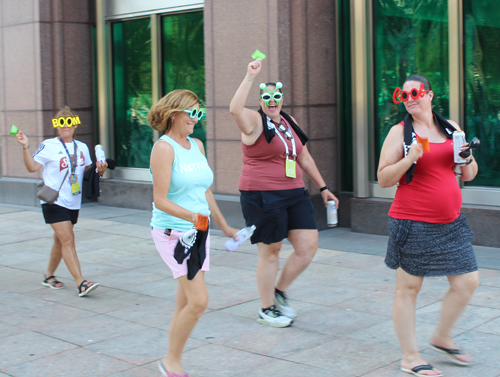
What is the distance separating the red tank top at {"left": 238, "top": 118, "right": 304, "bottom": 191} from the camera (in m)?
5.17

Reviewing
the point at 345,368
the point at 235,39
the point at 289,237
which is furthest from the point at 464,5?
the point at 345,368

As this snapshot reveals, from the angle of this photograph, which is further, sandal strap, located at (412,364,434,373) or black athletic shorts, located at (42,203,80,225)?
black athletic shorts, located at (42,203,80,225)

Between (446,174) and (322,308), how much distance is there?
76.4 inches

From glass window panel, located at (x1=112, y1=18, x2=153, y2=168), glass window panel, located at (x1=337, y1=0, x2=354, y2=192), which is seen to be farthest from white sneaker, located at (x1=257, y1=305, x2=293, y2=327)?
glass window panel, located at (x1=112, y1=18, x2=153, y2=168)

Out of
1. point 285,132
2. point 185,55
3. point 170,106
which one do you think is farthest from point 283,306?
point 185,55

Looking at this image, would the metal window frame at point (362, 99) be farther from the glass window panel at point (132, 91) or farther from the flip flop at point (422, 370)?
the flip flop at point (422, 370)

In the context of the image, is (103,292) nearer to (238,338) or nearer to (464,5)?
(238,338)

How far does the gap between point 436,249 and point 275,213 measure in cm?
139

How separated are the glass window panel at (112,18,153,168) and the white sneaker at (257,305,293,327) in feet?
23.5

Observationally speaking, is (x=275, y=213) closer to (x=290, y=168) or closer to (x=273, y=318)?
(x=290, y=168)

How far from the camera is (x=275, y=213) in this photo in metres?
5.15

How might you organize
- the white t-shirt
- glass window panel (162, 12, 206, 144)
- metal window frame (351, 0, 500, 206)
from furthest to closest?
glass window panel (162, 12, 206, 144)
metal window frame (351, 0, 500, 206)
the white t-shirt

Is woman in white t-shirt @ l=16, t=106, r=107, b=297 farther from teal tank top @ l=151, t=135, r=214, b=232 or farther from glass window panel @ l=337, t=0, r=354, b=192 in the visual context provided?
glass window panel @ l=337, t=0, r=354, b=192

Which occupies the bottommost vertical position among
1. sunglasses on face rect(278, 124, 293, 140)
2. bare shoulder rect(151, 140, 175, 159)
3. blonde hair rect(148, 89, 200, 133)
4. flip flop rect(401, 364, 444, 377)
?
flip flop rect(401, 364, 444, 377)
